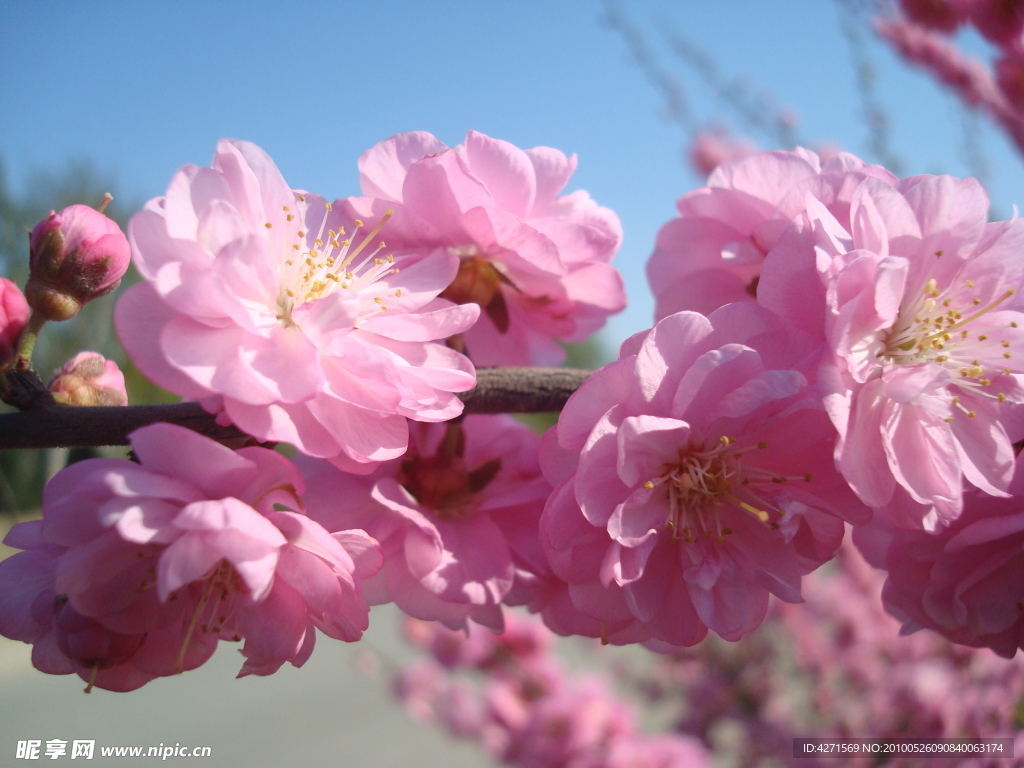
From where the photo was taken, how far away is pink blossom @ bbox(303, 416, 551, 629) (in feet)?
1.72

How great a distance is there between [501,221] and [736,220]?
248 millimetres

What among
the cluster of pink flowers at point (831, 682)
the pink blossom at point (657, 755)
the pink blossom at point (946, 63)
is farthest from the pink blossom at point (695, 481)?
the pink blossom at point (946, 63)

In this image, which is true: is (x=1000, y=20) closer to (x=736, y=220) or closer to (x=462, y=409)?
(x=736, y=220)

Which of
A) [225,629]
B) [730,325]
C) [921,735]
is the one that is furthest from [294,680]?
[730,325]

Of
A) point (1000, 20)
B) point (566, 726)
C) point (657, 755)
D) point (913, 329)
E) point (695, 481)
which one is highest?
point (1000, 20)

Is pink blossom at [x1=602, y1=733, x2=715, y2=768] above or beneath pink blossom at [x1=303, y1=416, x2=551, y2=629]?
beneath

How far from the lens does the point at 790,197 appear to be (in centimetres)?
55

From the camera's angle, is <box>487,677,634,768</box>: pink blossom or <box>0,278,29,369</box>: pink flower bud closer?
<box>0,278,29,369</box>: pink flower bud

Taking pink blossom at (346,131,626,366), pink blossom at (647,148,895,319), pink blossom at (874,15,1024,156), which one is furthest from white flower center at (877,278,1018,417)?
pink blossom at (874,15,1024,156)

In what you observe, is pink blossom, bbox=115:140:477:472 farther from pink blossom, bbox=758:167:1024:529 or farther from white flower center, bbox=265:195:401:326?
pink blossom, bbox=758:167:1024:529

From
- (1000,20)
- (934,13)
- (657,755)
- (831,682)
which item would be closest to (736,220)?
(1000,20)

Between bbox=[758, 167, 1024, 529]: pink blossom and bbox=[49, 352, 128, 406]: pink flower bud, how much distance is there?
54 centimetres

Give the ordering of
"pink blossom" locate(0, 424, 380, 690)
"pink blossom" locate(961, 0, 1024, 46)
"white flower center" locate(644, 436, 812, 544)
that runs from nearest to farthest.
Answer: "pink blossom" locate(0, 424, 380, 690)
"white flower center" locate(644, 436, 812, 544)
"pink blossom" locate(961, 0, 1024, 46)

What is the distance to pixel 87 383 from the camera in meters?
0.53
